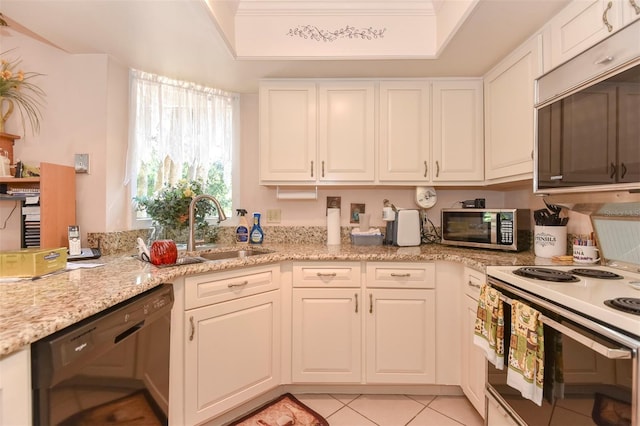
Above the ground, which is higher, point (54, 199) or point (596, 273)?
point (54, 199)

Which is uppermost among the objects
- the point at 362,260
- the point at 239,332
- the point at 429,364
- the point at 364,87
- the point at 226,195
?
the point at 364,87

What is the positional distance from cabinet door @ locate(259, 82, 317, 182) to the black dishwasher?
3.90 ft

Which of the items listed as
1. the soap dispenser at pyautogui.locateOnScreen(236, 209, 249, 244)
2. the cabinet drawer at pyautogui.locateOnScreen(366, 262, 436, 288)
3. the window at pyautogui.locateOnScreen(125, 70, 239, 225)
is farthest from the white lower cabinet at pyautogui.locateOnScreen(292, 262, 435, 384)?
the window at pyautogui.locateOnScreen(125, 70, 239, 225)

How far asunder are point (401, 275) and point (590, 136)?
3.68 feet

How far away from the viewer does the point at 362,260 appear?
1.85m

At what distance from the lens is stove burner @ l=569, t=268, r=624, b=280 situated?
120cm

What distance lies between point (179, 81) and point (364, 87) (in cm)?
145

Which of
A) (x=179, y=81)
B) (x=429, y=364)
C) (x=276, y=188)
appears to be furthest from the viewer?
(x=276, y=188)

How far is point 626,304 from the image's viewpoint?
0.86 metres

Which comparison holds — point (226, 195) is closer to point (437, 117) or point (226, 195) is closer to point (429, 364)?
point (437, 117)

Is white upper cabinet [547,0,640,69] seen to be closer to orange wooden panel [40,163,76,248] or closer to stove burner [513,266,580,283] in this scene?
stove burner [513,266,580,283]

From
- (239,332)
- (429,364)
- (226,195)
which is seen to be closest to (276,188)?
(226,195)

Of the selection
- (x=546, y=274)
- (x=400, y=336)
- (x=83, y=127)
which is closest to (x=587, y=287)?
(x=546, y=274)

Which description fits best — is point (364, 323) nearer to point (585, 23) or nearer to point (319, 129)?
point (319, 129)
